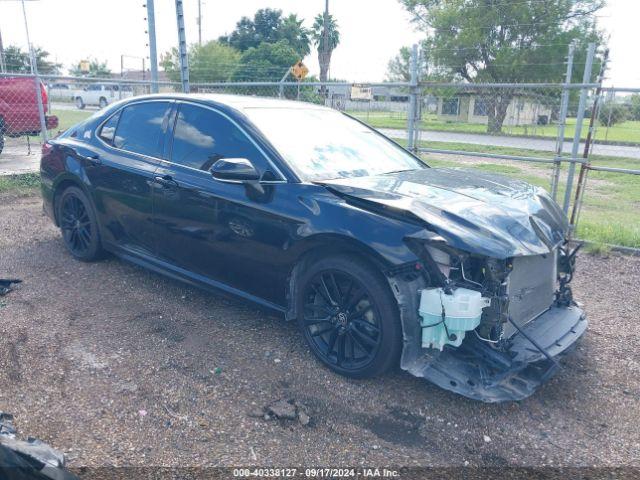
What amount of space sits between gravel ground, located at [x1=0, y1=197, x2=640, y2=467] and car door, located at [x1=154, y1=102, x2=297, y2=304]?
499 mm

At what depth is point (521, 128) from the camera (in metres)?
11.7

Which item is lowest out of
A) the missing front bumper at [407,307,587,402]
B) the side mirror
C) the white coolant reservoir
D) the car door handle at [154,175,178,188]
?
the missing front bumper at [407,307,587,402]

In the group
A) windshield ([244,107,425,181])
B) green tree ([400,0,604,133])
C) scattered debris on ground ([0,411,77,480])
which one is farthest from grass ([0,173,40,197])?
green tree ([400,0,604,133])

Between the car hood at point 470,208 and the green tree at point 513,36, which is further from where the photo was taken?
the green tree at point 513,36

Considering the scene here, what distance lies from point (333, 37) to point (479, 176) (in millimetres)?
52830

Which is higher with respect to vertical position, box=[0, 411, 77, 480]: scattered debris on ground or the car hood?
the car hood

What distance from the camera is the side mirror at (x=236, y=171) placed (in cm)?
372

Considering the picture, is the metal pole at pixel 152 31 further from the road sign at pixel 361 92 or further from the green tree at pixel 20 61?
the green tree at pixel 20 61

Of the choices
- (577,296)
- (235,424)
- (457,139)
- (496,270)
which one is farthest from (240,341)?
(457,139)

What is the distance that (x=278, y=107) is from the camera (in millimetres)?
4625

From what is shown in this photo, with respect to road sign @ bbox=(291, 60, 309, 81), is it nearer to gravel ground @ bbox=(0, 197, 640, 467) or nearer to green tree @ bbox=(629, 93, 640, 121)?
green tree @ bbox=(629, 93, 640, 121)

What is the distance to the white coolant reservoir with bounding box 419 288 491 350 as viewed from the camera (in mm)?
3088

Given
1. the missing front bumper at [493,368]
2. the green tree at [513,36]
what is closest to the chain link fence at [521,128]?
the missing front bumper at [493,368]

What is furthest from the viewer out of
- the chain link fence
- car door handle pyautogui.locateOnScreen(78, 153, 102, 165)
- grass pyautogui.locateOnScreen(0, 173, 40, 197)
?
grass pyautogui.locateOnScreen(0, 173, 40, 197)
